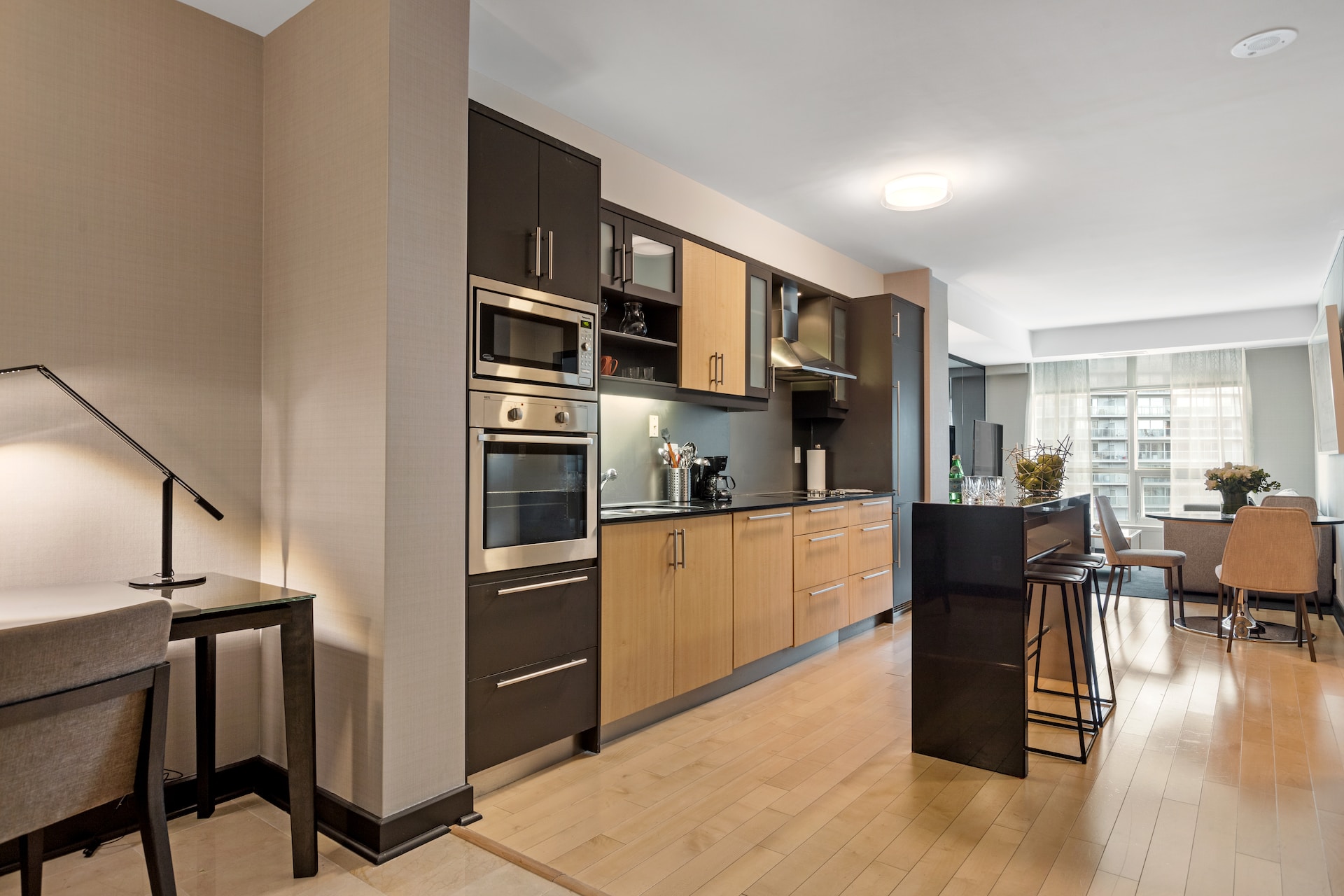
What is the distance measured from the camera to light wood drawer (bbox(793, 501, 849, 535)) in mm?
4090

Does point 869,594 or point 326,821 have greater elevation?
point 869,594

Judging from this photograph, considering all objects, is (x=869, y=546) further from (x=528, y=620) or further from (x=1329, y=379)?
(x=1329, y=379)

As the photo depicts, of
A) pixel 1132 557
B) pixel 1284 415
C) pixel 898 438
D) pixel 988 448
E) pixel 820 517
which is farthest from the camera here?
pixel 988 448

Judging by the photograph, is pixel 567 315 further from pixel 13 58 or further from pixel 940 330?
pixel 940 330

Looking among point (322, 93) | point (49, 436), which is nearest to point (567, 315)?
point (322, 93)

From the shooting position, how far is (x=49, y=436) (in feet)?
7.13

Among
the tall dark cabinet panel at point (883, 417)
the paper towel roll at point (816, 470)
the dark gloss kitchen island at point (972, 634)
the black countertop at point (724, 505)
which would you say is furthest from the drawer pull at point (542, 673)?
the tall dark cabinet panel at point (883, 417)

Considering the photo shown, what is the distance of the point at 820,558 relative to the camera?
4301 mm

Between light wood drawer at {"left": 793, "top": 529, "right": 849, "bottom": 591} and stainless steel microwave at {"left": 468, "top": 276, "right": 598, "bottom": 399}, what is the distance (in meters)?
1.79

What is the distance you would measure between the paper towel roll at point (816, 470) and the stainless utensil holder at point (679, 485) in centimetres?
155

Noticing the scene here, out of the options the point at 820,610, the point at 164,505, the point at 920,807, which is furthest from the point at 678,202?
the point at 920,807

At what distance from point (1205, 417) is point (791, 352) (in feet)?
22.2

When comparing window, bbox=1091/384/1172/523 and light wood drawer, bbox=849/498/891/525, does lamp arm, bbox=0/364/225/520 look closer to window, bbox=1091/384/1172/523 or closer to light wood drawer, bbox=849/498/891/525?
light wood drawer, bbox=849/498/891/525

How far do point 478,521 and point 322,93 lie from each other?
58.5 inches
